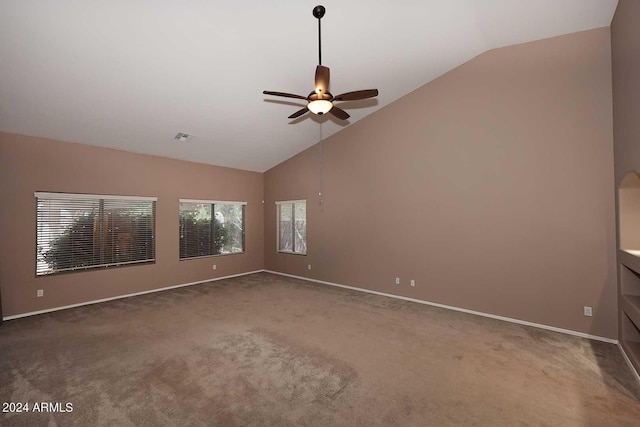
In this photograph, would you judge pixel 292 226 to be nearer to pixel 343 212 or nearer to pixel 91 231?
pixel 343 212

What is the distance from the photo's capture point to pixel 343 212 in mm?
6324

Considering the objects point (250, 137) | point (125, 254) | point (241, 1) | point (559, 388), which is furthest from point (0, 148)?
point (559, 388)

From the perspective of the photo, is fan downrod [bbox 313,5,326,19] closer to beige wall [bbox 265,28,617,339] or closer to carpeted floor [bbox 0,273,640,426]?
beige wall [bbox 265,28,617,339]

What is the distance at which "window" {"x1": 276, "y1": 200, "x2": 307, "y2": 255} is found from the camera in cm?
732

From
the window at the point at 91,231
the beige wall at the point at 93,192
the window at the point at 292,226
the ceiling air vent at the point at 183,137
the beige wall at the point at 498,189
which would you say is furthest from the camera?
the window at the point at 292,226

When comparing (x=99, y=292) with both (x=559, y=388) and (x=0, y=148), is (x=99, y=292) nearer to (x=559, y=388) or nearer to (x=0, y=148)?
(x=0, y=148)

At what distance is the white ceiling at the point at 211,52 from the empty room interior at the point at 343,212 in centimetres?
3

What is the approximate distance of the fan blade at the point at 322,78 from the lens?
285 centimetres

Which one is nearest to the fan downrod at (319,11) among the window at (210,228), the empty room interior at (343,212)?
A: the empty room interior at (343,212)

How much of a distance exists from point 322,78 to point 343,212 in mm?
3708

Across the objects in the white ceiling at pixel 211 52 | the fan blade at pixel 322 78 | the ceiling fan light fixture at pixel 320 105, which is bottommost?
the ceiling fan light fixture at pixel 320 105

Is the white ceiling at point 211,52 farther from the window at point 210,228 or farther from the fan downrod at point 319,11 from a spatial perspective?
the window at point 210,228

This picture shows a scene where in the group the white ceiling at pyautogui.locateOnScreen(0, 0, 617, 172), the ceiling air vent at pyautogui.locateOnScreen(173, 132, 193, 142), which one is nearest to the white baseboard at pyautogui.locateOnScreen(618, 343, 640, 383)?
the white ceiling at pyautogui.locateOnScreen(0, 0, 617, 172)

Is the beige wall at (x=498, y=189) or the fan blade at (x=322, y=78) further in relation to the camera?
the beige wall at (x=498, y=189)
